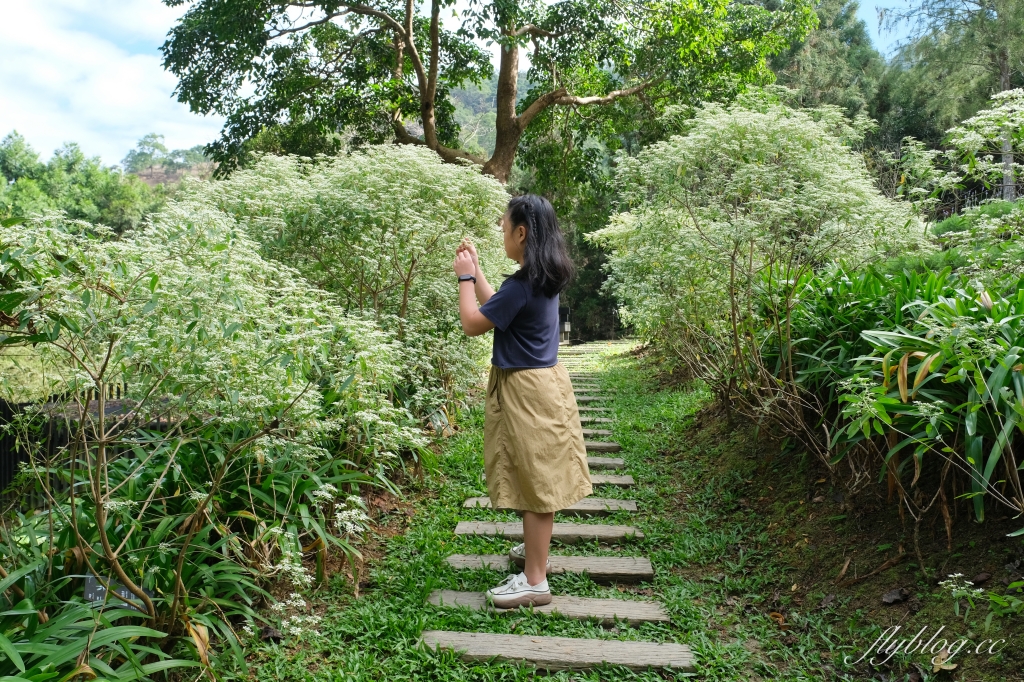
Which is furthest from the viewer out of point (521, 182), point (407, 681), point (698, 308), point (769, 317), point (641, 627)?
point (521, 182)

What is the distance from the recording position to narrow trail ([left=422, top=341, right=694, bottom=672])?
2820 millimetres

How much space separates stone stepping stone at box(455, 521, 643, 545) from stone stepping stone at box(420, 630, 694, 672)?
3.55ft

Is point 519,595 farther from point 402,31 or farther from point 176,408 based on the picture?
point 402,31

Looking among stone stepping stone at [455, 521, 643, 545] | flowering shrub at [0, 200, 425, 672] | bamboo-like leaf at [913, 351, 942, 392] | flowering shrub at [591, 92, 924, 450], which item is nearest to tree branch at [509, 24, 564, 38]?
flowering shrub at [591, 92, 924, 450]

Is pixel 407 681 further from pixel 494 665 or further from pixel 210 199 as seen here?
pixel 210 199

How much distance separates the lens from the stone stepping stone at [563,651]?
279 cm

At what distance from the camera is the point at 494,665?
2789 millimetres

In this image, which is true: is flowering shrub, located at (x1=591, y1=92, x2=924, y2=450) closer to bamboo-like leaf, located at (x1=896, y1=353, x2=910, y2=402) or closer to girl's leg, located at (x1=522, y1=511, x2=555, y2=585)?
bamboo-like leaf, located at (x1=896, y1=353, x2=910, y2=402)

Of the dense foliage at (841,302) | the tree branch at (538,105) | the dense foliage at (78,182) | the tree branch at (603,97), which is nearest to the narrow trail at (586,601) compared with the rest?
the dense foliage at (841,302)

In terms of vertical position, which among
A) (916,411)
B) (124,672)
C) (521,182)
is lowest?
(124,672)

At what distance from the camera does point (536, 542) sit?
315 centimetres

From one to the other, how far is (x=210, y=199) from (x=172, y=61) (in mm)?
7623

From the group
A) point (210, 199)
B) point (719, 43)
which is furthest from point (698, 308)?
point (719, 43)

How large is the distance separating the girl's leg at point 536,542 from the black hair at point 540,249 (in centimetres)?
98
